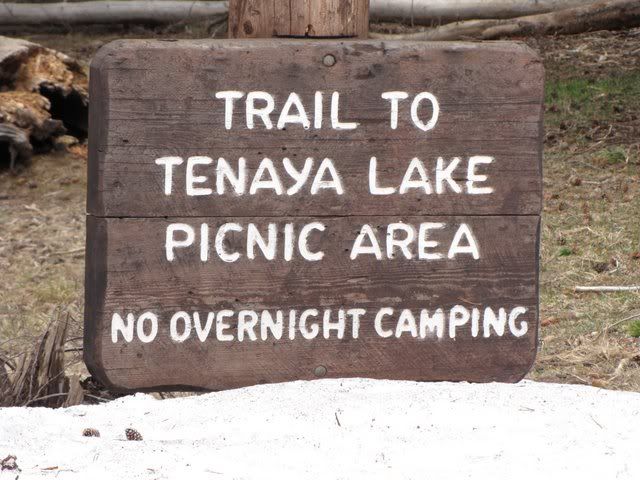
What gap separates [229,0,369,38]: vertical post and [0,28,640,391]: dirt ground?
152cm

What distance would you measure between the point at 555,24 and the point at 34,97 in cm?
479

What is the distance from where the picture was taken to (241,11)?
335 centimetres

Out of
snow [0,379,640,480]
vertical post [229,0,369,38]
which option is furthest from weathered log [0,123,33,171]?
vertical post [229,0,369,38]

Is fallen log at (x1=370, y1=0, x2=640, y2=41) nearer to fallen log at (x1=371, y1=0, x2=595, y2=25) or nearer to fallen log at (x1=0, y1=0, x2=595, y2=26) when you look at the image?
fallen log at (x1=371, y1=0, x2=595, y2=25)

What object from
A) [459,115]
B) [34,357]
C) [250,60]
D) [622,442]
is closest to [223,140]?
[250,60]

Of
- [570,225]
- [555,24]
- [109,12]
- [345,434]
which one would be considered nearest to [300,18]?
[345,434]

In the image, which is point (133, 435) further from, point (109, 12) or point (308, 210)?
point (109, 12)

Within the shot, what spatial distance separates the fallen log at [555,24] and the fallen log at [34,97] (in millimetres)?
2840

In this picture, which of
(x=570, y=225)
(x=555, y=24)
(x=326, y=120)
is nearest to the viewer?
(x=326, y=120)

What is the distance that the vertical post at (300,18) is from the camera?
3.29m

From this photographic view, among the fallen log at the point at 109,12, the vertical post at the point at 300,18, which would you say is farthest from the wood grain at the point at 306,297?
the fallen log at the point at 109,12

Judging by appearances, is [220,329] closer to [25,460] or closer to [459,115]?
[25,460]

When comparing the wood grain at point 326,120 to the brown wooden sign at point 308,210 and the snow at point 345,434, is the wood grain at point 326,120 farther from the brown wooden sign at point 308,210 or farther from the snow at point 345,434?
the snow at point 345,434

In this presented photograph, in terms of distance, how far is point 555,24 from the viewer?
9.94 metres
